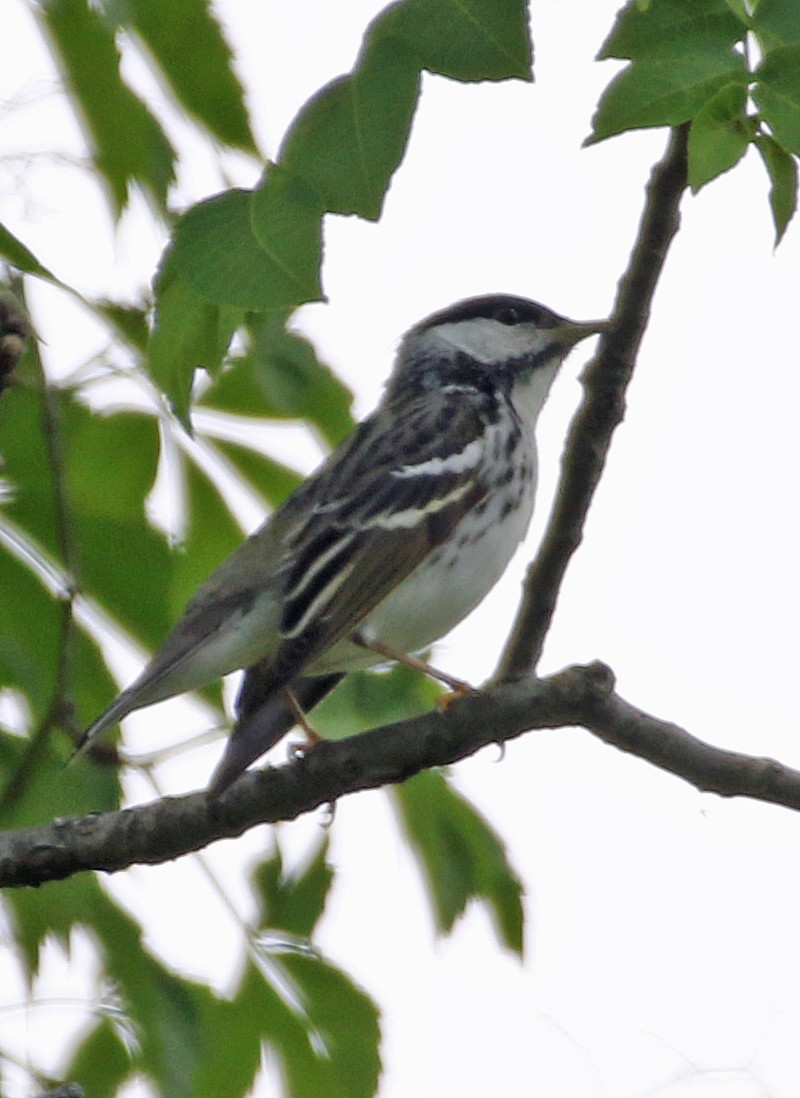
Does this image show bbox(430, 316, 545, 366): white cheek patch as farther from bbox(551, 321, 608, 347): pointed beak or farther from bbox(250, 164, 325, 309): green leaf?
bbox(250, 164, 325, 309): green leaf

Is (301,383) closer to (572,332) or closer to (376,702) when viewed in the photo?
(376,702)

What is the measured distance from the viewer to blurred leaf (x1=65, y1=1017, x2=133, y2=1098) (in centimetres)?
305

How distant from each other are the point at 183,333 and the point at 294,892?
3.83ft

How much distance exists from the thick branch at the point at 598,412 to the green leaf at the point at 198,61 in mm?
682

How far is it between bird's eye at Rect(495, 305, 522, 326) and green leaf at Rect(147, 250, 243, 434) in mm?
2811

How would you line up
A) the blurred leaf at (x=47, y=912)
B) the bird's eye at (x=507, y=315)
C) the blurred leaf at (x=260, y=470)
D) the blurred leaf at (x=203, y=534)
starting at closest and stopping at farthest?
the blurred leaf at (x=47, y=912), the blurred leaf at (x=203, y=534), the blurred leaf at (x=260, y=470), the bird's eye at (x=507, y=315)

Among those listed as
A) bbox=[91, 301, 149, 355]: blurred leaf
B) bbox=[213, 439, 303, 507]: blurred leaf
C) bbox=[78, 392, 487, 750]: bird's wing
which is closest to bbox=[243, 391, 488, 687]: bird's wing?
bbox=[78, 392, 487, 750]: bird's wing

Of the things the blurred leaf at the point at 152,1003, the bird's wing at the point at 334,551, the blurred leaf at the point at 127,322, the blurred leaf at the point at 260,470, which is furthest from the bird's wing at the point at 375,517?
the blurred leaf at the point at 152,1003

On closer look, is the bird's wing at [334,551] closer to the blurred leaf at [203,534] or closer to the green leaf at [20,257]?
the blurred leaf at [203,534]

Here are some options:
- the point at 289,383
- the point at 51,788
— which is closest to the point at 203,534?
the point at 289,383

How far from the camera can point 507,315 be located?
5.40 meters

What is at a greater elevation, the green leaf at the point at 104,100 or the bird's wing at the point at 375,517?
the green leaf at the point at 104,100

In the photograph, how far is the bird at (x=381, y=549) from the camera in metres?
4.07

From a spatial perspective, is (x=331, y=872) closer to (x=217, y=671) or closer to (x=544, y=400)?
(x=217, y=671)
